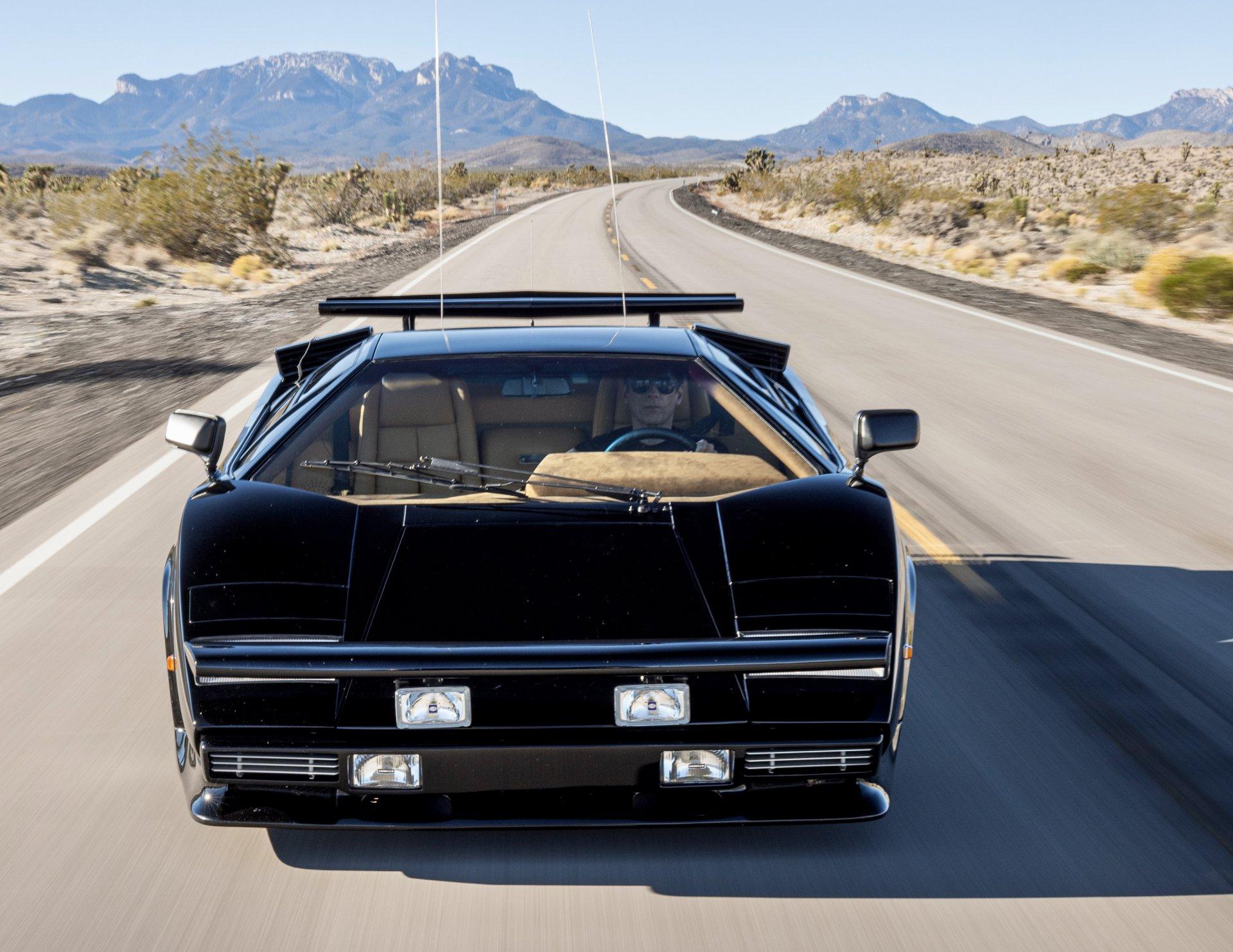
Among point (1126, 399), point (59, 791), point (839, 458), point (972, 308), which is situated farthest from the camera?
point (972, 308)

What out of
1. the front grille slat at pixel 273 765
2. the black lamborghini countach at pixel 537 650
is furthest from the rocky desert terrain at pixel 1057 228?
the front grille slat at pixel 273 765

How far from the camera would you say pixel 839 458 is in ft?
13.4

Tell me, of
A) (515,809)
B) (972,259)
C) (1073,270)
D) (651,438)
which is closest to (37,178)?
(972,259)

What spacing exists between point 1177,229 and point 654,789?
83.0 ft

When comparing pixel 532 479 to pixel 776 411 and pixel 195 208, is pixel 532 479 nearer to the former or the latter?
pixel 776 411

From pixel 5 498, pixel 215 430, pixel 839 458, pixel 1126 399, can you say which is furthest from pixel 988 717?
pixel 1126 399

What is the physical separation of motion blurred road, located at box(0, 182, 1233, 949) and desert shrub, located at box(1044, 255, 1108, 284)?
16.1m

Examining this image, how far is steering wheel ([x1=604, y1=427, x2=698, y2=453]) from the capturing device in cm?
435

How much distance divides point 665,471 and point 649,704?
3.58 feet

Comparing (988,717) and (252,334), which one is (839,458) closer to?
(988,717)

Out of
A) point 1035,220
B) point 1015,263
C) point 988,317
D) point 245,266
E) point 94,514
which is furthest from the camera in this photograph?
point 1035,220

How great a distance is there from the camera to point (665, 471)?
392 cm

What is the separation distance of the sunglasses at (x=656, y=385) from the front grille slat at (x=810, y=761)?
5.91ft

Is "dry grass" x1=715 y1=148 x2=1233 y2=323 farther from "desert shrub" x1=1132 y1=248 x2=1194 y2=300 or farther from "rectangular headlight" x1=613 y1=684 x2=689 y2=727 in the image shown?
"rectangular headlight" x1=613 y1=684 x2=689 y2=727
